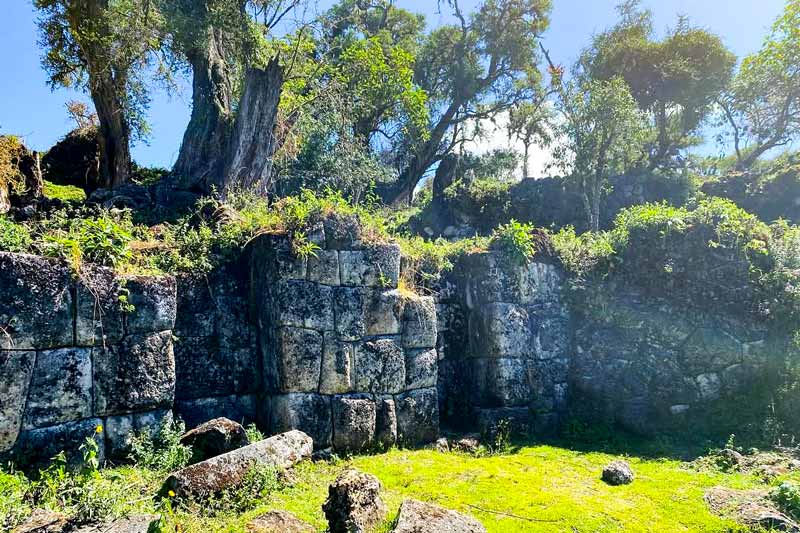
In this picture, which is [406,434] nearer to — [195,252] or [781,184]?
[195,252]

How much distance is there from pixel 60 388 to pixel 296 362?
2835mm

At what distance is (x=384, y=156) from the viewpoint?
26359mm

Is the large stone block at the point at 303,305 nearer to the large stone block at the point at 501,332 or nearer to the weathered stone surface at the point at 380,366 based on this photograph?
the weathered stone surface at the point at 380,366

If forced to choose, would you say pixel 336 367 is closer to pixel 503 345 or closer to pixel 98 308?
pixel 503 345

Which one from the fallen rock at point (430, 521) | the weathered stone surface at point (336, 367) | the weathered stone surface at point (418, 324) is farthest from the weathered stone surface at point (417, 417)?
the fallen rock at point (430, 521)

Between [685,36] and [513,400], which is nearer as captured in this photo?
[513,400]

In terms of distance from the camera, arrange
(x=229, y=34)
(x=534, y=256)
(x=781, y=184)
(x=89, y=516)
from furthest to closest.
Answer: (x=781, y=184), (x=229, y=34), (x=534, y=256), (x=89, y=516)

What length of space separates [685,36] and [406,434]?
935 inches

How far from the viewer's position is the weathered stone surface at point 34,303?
19.4ft

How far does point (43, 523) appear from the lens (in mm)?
4570

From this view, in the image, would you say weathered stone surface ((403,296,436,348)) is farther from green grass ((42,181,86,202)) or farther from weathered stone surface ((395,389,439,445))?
green grass ((42,181,86,202))

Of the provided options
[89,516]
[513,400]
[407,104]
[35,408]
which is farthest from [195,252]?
[407,104]

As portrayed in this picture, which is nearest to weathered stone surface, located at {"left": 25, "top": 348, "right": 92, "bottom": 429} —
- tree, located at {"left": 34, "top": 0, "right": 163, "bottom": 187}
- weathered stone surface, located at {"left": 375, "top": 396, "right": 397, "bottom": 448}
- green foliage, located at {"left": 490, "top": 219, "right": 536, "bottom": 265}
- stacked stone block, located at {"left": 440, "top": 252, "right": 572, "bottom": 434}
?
weathered stone surface, located at {"left": 375, "top": 396, "right": 397, "bottom": 448}

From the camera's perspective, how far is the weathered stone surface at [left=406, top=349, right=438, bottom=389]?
848cm
